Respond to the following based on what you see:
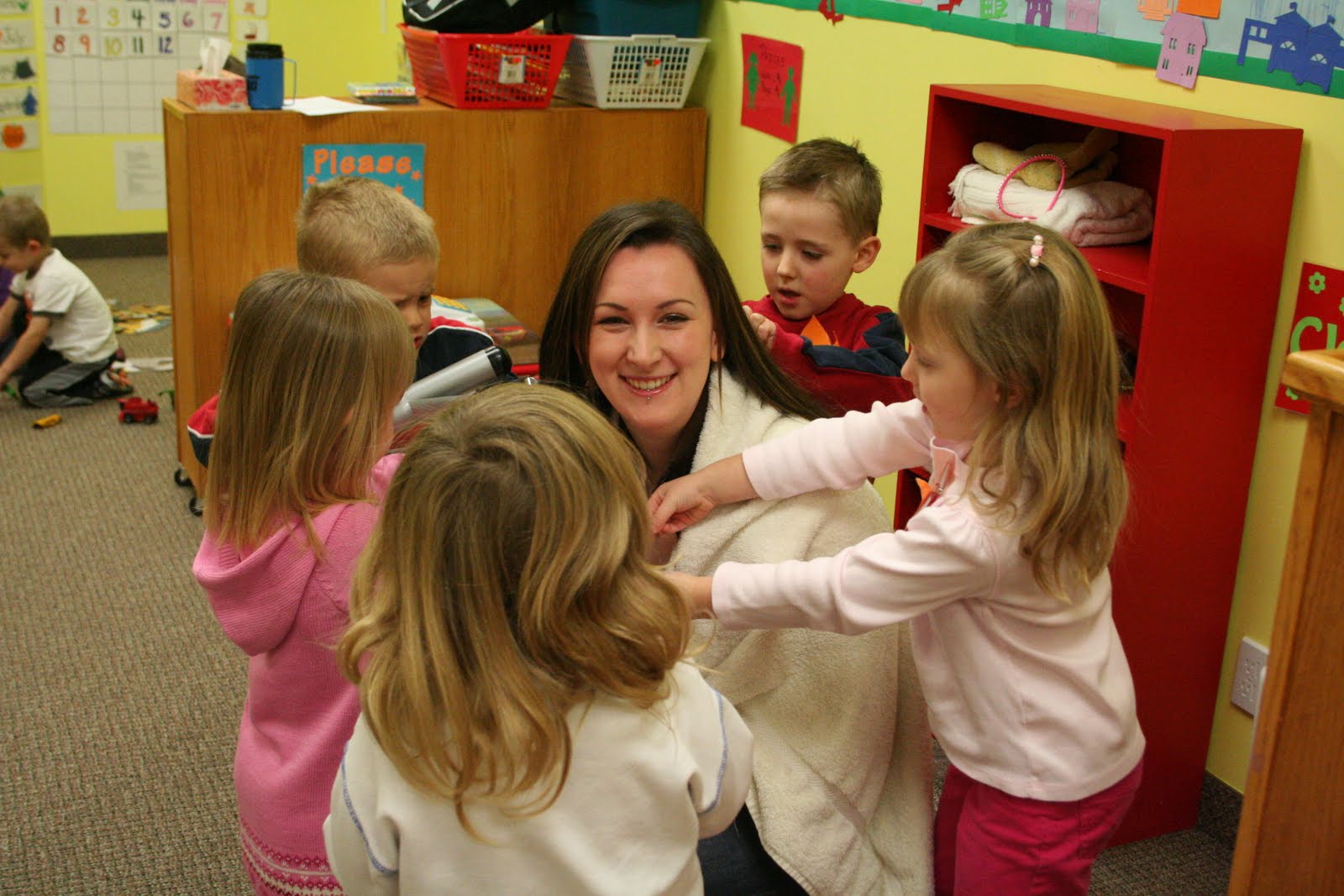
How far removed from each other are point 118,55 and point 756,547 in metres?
5.09

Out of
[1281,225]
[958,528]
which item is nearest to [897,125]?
[1281,225]

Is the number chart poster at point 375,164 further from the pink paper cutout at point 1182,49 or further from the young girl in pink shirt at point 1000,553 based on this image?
the young girl in pink shirt at point 1000,553

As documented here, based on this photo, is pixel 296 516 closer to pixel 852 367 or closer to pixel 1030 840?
pixel 1030 840

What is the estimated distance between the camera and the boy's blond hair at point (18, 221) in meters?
4.17

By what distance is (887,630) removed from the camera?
Answer: 153cm

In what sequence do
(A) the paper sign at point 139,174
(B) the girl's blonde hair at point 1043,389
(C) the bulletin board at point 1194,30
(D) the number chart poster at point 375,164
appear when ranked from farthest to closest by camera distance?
(A) the paper sign at point 139,174, (D) the number chart poster at point 375,164, (C) the bulletin board at point 1194,30, (B) the girl's blonde hair at point 1043,389

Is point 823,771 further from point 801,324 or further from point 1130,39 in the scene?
point 1130,39

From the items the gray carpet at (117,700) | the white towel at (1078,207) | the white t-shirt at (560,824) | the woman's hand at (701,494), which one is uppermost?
the white towel at (1078,207)

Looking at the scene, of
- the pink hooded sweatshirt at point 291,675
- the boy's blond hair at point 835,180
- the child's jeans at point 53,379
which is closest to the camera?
the pink hooded sweatshirt at point 291,675

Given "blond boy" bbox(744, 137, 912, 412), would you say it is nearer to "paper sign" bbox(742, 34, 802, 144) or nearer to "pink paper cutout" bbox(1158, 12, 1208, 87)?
"pink paper cutout" bbox(1158, 12, 1208, 87)

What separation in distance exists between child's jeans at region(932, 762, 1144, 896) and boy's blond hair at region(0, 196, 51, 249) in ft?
12.3

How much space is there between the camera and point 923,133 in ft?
9.20

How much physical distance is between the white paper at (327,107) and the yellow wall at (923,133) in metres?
0.95

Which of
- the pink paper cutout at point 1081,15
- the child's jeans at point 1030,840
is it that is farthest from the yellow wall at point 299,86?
the child's jeans at point 1030,840
